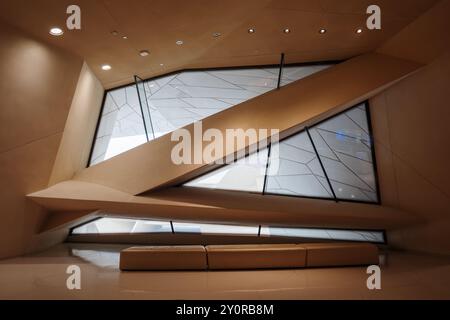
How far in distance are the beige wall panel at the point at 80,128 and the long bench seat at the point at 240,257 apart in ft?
9.97

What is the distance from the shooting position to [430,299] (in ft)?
11.2

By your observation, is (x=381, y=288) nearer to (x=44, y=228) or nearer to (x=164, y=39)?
(x=164, y=39)

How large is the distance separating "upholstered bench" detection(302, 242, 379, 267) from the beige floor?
0.17m

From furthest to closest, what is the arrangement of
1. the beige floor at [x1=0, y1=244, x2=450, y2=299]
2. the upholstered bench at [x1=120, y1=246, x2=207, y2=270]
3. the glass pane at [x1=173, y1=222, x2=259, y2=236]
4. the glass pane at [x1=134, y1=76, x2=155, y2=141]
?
the glass pane at [x1=173, y1=222, x2=259, y2=236] → the glass pane at [x1=134, y1=76, x2=155, y2=141] → the upholstered bench at [x1=120, y1=246, x2=207, y2=270] → the beige floor at [x1=0, y1=244, x2=450, y2=299]

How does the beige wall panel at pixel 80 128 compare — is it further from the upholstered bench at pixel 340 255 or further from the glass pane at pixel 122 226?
the upholstered bench at pixel 340 255

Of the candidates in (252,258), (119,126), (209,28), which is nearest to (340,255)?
(252,258)

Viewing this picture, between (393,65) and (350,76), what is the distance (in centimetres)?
94

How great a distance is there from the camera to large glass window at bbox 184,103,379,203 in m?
7.68

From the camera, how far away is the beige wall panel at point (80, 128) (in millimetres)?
6742

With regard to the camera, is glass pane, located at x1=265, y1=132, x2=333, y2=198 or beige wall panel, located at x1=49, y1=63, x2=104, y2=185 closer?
beige wall panel, located at x1=49, y1=63, x2=104, y2=185

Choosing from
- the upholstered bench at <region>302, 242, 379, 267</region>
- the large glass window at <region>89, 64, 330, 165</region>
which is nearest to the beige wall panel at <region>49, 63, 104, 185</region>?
the large glass window at <region>89, 64, 330, 165</region>

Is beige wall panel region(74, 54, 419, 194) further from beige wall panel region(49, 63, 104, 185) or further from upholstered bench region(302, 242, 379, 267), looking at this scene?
upholstered bench region(302, 242, 379, 267)

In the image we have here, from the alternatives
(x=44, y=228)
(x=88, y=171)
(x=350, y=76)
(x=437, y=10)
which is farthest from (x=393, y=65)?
(x=44, y=228)

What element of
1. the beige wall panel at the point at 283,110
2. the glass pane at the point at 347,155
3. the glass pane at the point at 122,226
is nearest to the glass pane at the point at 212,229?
the glass pane at the point at 122,226
